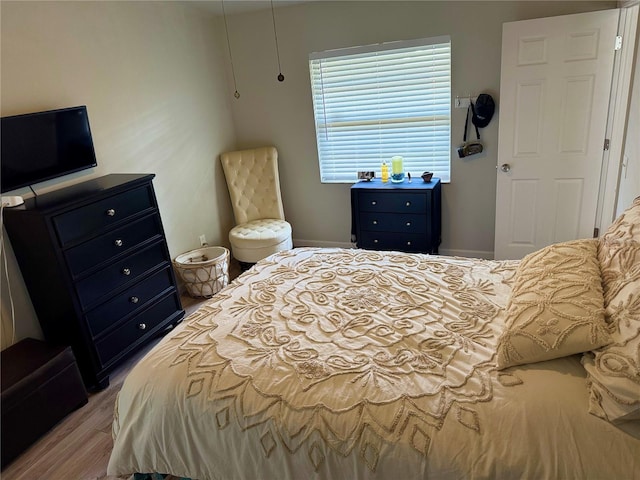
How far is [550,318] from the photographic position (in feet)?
4.86

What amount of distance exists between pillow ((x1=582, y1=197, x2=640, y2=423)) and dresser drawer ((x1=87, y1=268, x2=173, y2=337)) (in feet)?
8.28

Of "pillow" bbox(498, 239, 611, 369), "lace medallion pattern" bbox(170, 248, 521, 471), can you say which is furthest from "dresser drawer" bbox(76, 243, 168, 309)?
"pillow" bbox(498, 239, 611, 369)

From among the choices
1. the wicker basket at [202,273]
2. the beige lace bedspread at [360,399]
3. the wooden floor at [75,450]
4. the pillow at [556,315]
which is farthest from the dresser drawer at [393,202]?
the wooden floor at [75,450]

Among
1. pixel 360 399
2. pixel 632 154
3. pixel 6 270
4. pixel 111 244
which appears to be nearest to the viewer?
pixel 360 399

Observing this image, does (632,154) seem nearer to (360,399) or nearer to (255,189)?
(360,399)

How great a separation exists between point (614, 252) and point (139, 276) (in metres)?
2.68

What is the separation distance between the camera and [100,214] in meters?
2.62

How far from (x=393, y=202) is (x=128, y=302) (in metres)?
2.24

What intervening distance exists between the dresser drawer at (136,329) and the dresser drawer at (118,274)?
269mm

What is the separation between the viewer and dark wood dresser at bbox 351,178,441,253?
146 inches

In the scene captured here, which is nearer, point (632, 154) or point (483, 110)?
point (632, 154)

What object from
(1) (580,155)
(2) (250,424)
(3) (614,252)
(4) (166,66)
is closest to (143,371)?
(2) (250,424)

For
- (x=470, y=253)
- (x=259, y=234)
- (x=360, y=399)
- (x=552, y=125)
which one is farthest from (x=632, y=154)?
(x=259, y=234)

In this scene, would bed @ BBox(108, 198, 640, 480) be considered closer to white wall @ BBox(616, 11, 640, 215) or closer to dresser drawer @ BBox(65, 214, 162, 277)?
dresser drawer @ BBox(65, 214, 162, 277)
